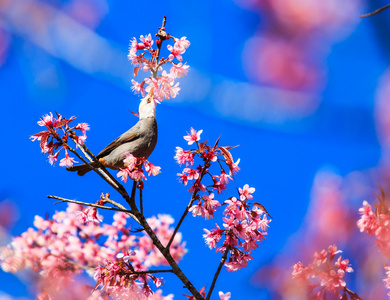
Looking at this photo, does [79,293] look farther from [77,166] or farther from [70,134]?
[70,134]

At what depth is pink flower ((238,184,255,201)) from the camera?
10.4 feet

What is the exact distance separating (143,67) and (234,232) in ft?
4.85

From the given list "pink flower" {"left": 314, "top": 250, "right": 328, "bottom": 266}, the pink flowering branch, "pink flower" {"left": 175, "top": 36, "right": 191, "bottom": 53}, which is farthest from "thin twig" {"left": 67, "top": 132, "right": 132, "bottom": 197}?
"pink flower" {"left": 314, "top": 250, "right": 328, "bottom": 266}

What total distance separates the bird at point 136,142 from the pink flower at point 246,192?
92 cm

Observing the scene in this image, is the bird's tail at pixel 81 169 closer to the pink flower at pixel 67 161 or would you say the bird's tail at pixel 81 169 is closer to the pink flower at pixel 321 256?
the pink flower at pixel 67 161

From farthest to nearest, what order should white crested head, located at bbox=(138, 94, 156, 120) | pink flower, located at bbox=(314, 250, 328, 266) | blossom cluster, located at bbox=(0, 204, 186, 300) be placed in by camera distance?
blossom cluster, located at bbox=(0, 204, 186, 300) → white crested head, located at bbox=(138, 94, 156, 120) → pink flower, located at bbox=(314, 250, 328, 266)

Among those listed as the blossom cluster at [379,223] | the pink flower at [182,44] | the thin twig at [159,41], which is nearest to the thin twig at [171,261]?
the thin twig at [159,41]

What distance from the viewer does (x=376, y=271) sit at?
294 centimetres

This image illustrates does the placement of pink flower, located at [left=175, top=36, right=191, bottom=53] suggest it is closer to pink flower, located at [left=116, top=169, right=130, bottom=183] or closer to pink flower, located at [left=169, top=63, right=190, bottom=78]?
pink flower, located at [left=169, top=63, right=190, bottom=78]

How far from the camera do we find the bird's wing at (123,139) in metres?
3.53

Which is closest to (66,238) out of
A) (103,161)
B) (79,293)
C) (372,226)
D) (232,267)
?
(79,293)

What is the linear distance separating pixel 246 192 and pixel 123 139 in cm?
117

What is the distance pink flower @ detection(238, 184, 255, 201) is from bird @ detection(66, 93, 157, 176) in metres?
0.92

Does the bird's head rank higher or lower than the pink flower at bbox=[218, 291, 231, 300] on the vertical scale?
higher
